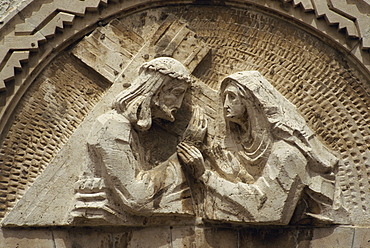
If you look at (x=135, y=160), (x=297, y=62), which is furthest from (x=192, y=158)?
(x=297, y=62)

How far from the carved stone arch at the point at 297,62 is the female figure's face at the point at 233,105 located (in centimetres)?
27

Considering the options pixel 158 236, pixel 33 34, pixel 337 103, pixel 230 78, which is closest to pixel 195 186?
pixel 158 236

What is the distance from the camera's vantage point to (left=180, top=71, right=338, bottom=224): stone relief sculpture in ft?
17.3

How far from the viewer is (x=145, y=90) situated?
17.6ft

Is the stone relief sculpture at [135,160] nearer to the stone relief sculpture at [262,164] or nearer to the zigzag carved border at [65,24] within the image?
the stone relief sculpture at [262,164]

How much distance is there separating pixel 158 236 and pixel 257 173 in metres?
0.83

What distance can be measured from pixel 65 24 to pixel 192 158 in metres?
1.35

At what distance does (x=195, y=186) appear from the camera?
5469 millimetres

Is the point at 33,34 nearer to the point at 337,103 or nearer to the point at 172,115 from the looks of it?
the point at 172,115

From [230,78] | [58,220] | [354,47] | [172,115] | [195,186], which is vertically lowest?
[58,220]

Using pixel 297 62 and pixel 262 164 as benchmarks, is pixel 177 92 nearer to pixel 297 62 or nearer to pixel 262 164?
pixel 262 164

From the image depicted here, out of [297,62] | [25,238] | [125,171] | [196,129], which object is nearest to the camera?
[125,171]

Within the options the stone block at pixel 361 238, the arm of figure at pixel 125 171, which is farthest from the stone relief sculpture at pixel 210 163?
the stone block at pixel 361 238

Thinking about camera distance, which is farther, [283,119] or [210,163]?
[210,163]
